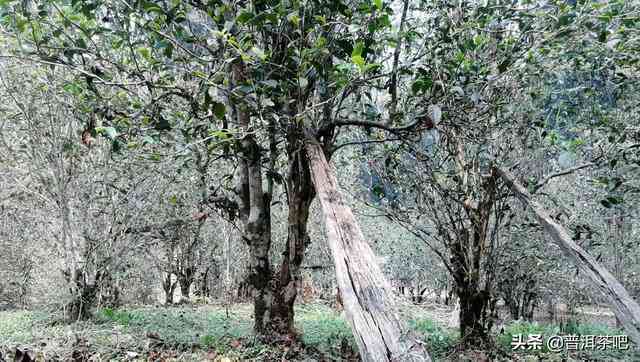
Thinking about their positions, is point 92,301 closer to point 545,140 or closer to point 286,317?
point 286,317

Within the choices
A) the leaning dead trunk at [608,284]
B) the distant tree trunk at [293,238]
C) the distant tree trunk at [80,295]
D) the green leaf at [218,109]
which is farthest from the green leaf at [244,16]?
the distant tree trunk at [80,295]

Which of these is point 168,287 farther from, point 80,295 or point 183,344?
point 183,344

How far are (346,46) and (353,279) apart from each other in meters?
1.66

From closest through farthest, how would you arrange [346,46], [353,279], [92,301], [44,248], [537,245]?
[353,279]
[346,46]
[92,301]
[537,245]
[44,248]

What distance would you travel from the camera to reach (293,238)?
3623 millimetres

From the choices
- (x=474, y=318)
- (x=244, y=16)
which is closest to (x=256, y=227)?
(x=244, y=16)

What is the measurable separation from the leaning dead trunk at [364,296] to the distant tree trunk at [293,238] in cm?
137

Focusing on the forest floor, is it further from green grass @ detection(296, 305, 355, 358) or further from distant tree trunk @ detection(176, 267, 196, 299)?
distant tree trunk @ detection(176, 267, 196, 299)

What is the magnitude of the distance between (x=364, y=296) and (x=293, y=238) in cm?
225

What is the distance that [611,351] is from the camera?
516 cm

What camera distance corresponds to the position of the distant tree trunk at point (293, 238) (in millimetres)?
3475

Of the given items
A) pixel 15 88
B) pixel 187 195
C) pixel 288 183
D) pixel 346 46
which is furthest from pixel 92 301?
pixel 346 46

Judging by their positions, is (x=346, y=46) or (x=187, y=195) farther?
(x=187, y=195)

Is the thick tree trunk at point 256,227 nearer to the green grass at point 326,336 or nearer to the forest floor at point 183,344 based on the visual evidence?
the forest floor at point 183,344
